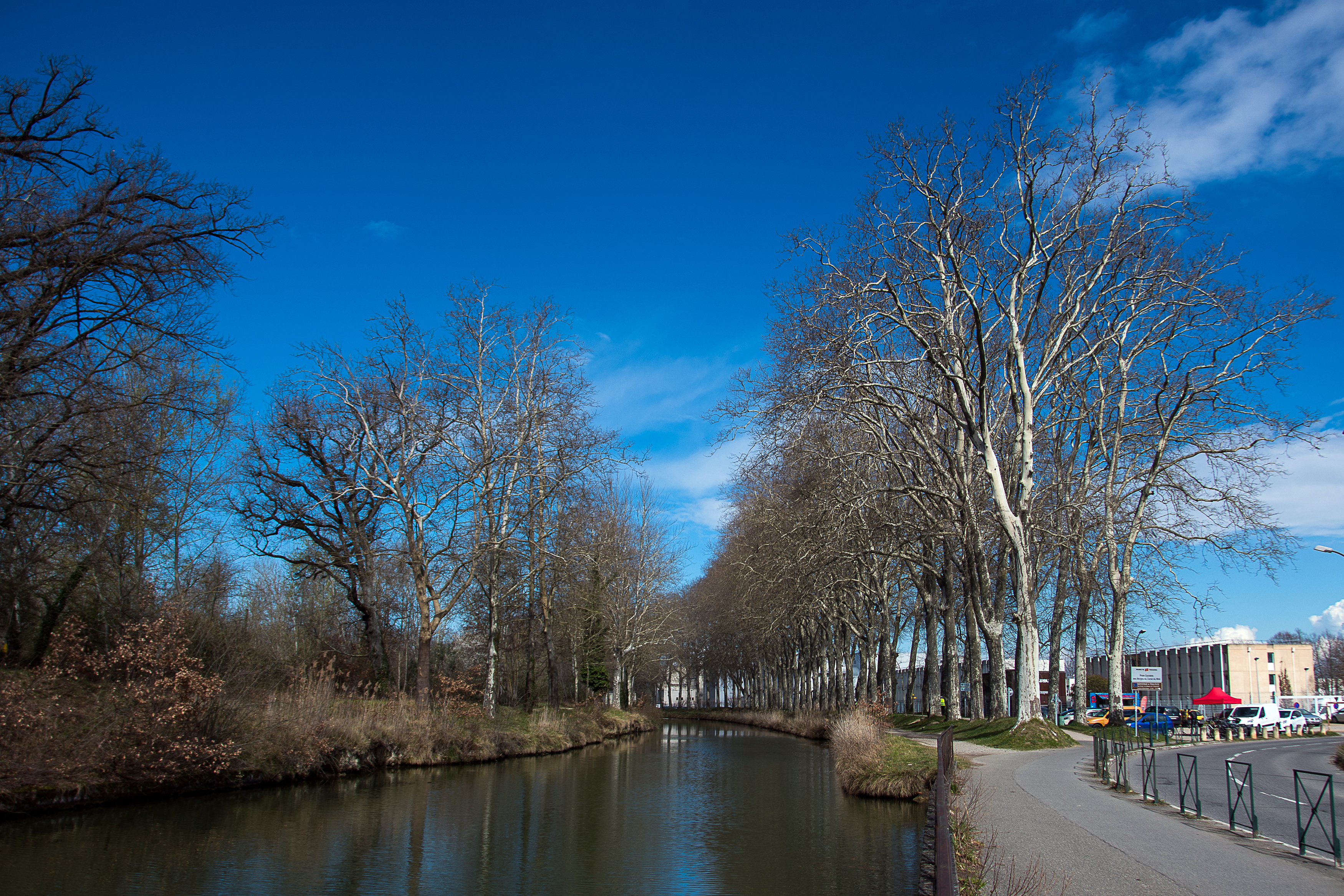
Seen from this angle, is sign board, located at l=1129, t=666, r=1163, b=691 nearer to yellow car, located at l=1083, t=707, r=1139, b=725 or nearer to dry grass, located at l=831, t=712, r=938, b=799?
yellow car, located at l=1083, t=707, r=1139, b=725

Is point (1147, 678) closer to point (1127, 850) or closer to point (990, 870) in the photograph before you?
point (1127, 850)

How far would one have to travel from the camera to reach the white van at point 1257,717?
47094 millimetres

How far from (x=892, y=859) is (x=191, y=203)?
14648 mm

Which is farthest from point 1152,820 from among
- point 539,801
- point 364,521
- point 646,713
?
point 646,713

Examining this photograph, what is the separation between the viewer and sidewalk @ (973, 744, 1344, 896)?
28.0 ft

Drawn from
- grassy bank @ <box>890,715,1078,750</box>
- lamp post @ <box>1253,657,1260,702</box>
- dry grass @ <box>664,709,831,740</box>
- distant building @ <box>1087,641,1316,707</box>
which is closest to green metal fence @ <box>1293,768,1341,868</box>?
grassy bank @ <box>890,715,1078,750</box>

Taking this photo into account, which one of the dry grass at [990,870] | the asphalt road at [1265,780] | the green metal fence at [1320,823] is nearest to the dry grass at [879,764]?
the asphalt road at [1265,780]

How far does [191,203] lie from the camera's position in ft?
46.4

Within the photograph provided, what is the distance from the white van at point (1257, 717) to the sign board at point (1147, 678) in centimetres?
994

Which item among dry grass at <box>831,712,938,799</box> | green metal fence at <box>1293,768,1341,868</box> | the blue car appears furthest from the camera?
the blue car

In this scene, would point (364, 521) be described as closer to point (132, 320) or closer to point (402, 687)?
point (402, 687)

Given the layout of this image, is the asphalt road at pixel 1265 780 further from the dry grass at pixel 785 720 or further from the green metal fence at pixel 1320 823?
the dry grass at pixel 785 720

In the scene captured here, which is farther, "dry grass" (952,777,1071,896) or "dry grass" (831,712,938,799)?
"dry grass" (831,712,938,799)

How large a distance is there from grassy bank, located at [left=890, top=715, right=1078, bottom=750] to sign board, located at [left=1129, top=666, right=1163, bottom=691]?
12962 mm
